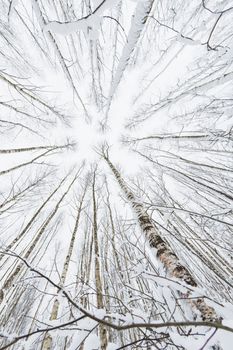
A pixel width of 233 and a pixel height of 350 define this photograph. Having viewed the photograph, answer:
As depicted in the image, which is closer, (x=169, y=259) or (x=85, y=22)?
(x=85, y=22)

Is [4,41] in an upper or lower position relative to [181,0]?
upper

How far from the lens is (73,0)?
336 cm

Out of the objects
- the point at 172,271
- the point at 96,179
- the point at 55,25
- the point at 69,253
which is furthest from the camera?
the point at 96,179

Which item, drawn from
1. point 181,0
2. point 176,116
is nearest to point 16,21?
point 181,0

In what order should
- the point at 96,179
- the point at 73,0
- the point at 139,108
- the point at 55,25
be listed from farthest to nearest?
1. the point at 96,179
2. the point at 139,108
3. the point at 73,0
4. the point at 55,25

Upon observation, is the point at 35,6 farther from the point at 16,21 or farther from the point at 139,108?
the point at 139,108

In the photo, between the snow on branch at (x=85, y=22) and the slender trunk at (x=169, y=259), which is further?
the slender trunk at (x=169, y=259)

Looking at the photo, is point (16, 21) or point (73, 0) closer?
point (73, 0)

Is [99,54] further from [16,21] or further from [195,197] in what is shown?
[195,197]

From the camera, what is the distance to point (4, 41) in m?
→ 3.92

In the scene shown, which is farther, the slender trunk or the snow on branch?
the slender trunk

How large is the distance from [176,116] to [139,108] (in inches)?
56.7

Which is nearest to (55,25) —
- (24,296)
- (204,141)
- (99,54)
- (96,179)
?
(99,54)

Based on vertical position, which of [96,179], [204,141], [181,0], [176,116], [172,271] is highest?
[96,179]
